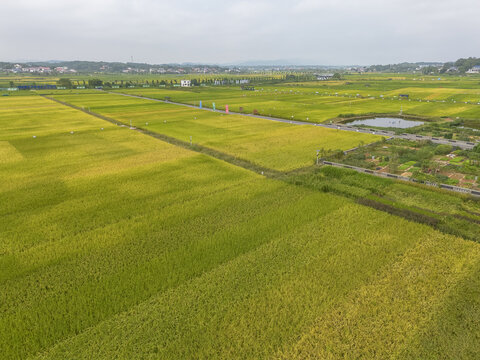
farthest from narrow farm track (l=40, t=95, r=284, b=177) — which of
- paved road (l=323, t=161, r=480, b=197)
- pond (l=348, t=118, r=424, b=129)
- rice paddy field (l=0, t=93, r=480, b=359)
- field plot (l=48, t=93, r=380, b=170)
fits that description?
pond (l=348, t=118, r=424, b=129)

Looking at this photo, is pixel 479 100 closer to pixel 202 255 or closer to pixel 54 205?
pixel 202 255

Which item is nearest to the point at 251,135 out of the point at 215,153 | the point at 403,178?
the point at 215,153

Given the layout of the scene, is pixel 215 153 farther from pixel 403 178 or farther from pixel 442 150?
pixel 442 150

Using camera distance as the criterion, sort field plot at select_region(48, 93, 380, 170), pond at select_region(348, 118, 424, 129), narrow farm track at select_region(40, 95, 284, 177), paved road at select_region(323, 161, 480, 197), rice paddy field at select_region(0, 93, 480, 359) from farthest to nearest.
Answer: pond at select_region(348, 118, 424, 129), field plot at select_region(48, 93, 380, 170), narrow farm track at select_region(40, 95, 284, 177), paved road at select_region(323, 161, 480, 197), rice paddy field at select_region(0, 93, 480, 359)

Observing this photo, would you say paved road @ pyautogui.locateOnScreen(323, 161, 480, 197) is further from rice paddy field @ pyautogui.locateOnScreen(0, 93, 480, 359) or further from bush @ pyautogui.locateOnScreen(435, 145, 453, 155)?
bush @ pyautogui.locateOnScreen(435, 145, 453, 155)

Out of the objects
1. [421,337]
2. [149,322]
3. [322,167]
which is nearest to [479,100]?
[322,167]
